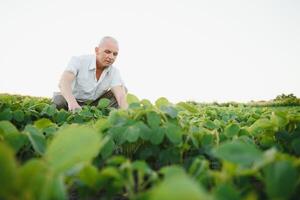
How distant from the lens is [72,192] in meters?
1.14

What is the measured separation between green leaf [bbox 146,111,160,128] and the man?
308 cm

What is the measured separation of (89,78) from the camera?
4660 mm

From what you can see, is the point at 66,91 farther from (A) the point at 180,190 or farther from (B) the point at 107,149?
(A) the point at 180,190

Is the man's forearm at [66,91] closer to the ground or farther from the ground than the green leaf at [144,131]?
closer to the ground

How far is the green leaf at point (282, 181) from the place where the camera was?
2.05 feet

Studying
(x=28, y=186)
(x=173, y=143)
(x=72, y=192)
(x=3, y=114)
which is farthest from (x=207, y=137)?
(x=3, y=114)

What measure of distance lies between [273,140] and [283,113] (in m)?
0.17

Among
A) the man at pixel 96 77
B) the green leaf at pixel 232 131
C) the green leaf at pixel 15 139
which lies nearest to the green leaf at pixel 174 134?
the green leaf at pixel 232 131

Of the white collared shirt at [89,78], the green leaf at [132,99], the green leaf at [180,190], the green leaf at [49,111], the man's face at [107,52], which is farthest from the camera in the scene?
the white collared shirt at [89,78]

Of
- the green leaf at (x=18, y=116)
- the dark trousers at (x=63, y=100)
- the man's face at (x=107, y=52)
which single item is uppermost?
the man's face at (x=107, y=52)

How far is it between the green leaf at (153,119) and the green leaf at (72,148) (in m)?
0.57

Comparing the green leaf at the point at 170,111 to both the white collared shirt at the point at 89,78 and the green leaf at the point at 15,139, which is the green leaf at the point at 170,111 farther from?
the white collared shirt at the point at 89,78

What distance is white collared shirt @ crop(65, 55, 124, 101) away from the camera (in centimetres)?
455

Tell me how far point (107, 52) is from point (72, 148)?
385 centimetres
